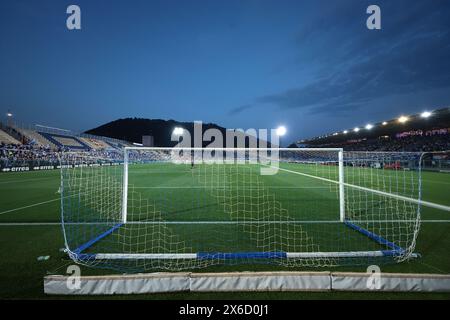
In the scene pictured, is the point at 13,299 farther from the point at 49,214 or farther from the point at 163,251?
the point at 49,214

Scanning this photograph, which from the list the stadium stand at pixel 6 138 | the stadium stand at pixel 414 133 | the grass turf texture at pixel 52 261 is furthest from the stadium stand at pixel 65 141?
the stadium stand at pixel 414 133

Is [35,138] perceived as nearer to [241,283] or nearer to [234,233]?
[234,233]

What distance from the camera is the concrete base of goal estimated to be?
3.35 m

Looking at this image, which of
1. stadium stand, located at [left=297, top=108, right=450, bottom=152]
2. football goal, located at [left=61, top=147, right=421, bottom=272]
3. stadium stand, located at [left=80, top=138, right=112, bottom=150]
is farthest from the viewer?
stadium stand, located at [left=80, top=138, right=112, bottom=150]

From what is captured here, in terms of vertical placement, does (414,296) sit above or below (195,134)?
below

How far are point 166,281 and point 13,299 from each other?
5.56ft

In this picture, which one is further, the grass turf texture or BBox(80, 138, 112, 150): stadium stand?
BBox(80, 138, 112, 150): stadium stand

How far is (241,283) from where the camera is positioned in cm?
343

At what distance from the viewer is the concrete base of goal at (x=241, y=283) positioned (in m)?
3.35

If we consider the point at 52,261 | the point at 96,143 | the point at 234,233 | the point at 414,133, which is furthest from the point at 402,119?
the point at 96,143

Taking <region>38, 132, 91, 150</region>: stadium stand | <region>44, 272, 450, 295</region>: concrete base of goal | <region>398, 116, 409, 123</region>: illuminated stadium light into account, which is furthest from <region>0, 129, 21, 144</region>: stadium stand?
<region>398, 116, 409, 123</region>: illuminated stadium light

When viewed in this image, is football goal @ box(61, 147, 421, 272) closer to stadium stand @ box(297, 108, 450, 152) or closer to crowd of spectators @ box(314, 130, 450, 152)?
stadium stand @ box(297, 108, 450, 152)

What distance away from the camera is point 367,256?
4.52 meters
